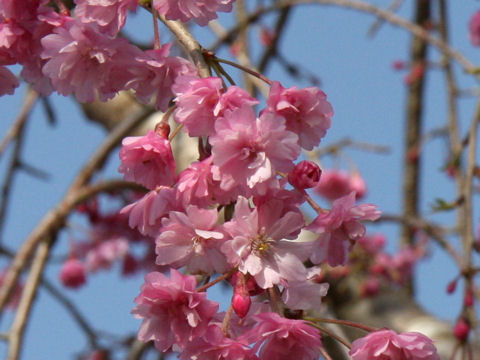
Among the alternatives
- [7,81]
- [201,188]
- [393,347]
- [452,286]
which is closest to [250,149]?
[201,188]

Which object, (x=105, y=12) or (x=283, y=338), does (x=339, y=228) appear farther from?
(x=105, y=12)

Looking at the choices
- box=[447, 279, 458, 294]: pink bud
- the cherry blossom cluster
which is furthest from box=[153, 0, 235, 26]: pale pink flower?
box=[447, 279, 458, 294]: pink bud

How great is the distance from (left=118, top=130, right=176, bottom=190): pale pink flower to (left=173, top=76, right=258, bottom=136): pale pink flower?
5 cm

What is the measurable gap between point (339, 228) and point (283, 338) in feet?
0.63

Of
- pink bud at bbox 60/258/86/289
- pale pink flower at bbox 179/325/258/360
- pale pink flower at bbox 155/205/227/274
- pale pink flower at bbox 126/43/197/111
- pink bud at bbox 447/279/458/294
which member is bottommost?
pink bud at bbox 60/258/86/289

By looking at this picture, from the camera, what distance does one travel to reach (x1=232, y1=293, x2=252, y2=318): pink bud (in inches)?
33.4

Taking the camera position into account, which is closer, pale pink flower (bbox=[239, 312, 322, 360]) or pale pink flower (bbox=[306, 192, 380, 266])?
pale pink flower (bbox=[239, 312, 322, 360])

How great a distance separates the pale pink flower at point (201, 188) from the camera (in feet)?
3.00

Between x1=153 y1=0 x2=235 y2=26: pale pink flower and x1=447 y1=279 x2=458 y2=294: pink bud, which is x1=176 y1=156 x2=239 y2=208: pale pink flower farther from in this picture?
x1=447 y1=279 x2=458 y2=294: pink bud

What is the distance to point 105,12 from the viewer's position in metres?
1.08

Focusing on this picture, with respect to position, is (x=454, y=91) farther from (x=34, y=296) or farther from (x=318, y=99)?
(x=318, y=99)

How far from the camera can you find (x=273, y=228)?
0.90m

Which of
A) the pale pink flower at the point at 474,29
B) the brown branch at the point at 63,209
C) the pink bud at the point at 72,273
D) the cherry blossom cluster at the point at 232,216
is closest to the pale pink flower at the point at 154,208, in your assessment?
the cherry blossom cluster at the point at 232,216

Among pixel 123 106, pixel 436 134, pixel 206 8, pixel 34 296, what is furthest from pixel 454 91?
pixel 206 8
